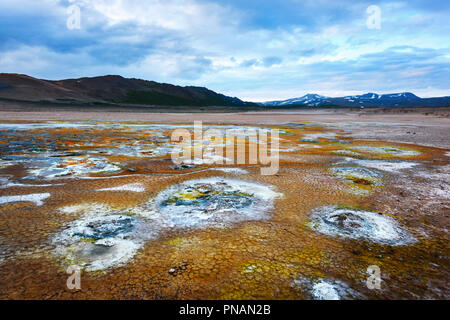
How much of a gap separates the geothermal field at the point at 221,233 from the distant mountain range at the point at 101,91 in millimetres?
75966

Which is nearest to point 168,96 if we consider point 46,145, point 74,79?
point 74,79

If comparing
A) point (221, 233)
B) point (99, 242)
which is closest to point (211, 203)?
point (221, 233)

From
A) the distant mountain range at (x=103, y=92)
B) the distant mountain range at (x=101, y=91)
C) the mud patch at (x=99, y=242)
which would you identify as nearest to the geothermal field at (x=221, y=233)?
the mud patch at (x=99, y=242)

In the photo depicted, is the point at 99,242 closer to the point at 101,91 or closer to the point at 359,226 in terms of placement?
the point at 359,226

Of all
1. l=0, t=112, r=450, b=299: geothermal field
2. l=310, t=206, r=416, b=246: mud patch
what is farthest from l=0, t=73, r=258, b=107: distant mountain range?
l=310, t=206, r=416, b=246: mud patch

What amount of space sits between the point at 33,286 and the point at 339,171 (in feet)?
26.1

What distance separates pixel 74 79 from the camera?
125875 millimetres

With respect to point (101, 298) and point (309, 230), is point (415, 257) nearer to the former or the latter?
point (309, 230)

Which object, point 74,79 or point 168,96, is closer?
point 74,79

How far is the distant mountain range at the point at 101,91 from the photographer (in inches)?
2932

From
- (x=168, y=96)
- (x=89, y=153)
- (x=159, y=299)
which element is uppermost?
(x=168, y=96)

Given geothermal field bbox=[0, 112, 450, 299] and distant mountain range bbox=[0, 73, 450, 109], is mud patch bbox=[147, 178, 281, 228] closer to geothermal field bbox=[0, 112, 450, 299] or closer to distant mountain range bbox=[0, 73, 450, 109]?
geothermal field bbox=[0, 112, 450, 299]

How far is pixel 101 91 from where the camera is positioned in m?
118
